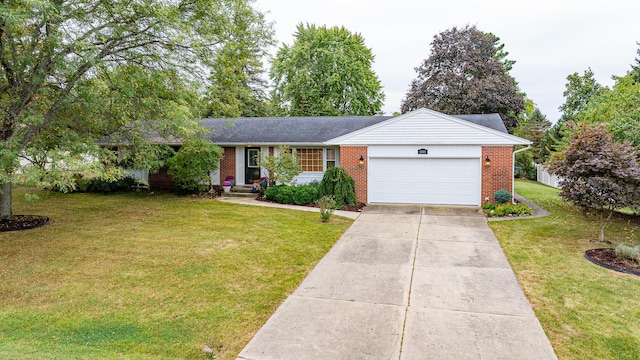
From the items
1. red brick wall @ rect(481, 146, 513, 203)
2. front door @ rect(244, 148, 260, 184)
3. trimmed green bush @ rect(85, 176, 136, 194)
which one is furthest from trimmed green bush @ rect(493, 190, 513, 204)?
trimmed green bush @ rect(85, 176, 136, 194)

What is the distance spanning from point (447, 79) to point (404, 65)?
708 centimetres

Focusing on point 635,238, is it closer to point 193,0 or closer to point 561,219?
point 561,219

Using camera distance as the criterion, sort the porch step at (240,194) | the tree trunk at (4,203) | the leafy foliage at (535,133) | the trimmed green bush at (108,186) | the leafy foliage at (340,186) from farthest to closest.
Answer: the leafy foliage at (535,133) < the trimmed green bush at (108,186) < the porch step at (240,194) < the leafy foliage at (340,186) < the tree trunk at (4,203)

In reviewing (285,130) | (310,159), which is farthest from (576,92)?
(285,130)

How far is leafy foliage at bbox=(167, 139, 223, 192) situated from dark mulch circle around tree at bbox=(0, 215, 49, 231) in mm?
4982

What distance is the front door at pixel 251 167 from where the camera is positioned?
16344 millimetres

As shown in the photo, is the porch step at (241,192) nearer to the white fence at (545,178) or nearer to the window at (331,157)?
the window at (331,157)

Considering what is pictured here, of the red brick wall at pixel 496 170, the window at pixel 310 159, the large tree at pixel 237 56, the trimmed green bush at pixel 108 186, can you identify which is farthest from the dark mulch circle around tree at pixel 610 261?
the trimmed green bush at pixel 108 186

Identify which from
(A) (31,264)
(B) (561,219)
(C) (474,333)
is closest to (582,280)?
(C) (474,333)

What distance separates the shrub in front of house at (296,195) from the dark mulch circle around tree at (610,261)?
8607mm

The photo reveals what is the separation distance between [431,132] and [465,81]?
1519cm

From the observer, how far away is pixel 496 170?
12.5 metres

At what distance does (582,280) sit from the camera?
19.2 feet

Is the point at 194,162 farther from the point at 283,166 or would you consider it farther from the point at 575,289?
the point at 575,289
